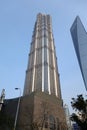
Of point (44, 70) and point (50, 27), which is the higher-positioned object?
point (50, 27)

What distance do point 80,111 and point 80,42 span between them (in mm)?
83070

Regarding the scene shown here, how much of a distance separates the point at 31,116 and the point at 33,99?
A: 13.6 feet

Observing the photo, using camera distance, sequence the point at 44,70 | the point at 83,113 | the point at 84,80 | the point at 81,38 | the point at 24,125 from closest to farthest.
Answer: the point at 83,113 < the point at 24,125 < the point at 44,70 < the point at 84,80 < the point at 81,38

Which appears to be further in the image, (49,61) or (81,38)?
(81,38)

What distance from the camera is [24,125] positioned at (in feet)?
128

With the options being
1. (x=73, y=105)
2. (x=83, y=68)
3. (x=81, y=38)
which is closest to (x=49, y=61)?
(x=83, y=68)

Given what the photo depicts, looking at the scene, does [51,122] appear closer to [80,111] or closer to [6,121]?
[6,121]

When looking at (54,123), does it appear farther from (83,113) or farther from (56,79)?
(56,79)

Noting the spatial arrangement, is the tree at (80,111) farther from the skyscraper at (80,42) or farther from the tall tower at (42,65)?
the skyscraper at (80,42)

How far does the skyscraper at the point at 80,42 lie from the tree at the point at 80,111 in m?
72.3

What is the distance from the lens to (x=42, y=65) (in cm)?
8988

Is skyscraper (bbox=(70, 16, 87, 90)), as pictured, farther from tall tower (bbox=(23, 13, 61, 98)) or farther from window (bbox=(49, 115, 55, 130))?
window (bbox=(49, 115, 55, 130))

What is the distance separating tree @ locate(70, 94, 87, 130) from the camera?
1023 inches

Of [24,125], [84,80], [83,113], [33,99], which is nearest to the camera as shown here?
[83,113]
